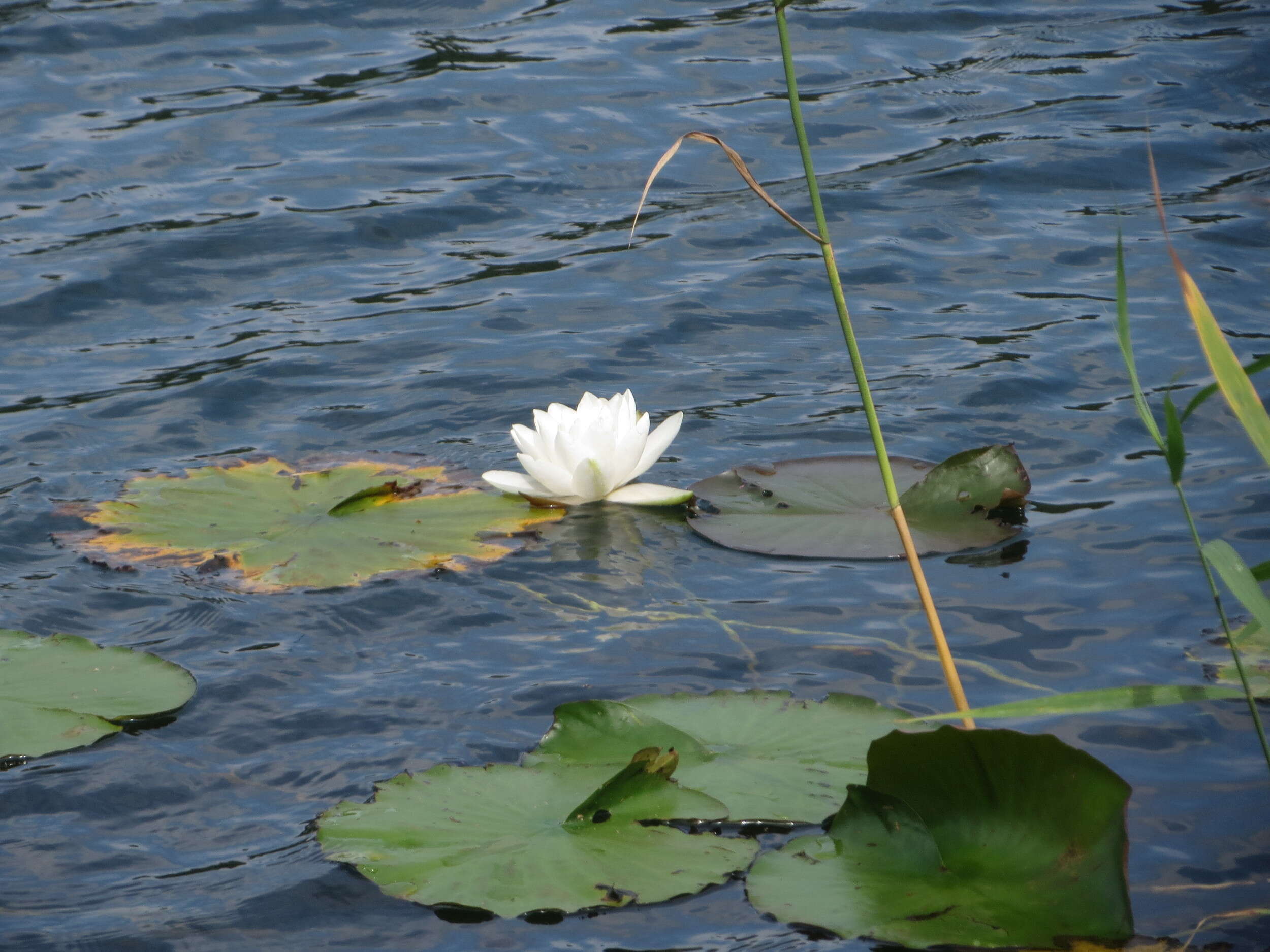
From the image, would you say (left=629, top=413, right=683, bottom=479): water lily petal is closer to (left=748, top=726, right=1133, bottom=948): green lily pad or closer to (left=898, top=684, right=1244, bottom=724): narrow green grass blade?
(left=748, top=726, right=1133, bottom=948): green lily pad

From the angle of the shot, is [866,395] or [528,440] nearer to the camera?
[866,395]

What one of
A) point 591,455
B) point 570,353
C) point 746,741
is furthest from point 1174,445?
point 570,353

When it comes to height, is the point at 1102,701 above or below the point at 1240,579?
below

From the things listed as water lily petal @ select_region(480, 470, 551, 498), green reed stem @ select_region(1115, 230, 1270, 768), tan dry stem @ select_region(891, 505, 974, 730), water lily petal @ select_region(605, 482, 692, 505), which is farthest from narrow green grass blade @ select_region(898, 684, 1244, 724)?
water lily petal @ select_region(480, 470, 551, 498)

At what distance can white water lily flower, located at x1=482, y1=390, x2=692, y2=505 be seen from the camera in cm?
332

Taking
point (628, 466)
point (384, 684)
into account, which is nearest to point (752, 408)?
point (628, 466)

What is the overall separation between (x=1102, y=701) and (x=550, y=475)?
6.19 feet

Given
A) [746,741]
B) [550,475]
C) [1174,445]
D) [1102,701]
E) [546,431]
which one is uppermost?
[1174,445]

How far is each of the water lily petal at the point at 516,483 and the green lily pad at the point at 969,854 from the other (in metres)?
1.60

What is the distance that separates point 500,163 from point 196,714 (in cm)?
424

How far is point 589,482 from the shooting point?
339cm

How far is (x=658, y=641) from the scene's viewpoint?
282 cm

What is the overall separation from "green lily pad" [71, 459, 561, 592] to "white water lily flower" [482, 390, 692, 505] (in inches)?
3.1

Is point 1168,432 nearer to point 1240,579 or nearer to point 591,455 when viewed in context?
point 1240,579
